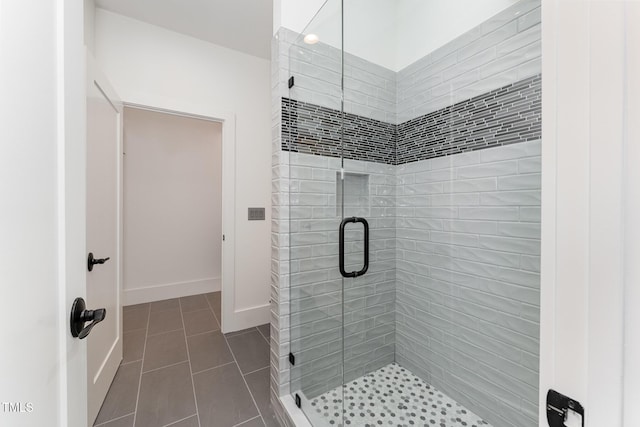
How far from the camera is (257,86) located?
2658 mm

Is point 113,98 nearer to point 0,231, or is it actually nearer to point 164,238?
point 0,231

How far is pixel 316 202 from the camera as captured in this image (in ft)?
5.24

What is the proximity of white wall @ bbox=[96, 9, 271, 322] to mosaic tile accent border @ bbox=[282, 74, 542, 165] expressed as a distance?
1237 millimetres

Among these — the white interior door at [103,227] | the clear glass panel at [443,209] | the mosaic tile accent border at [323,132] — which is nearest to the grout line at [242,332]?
the white interior door at [103,227]

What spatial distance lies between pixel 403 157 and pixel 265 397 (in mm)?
1930

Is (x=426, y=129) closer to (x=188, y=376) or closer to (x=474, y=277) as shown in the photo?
(x=474, y=277)

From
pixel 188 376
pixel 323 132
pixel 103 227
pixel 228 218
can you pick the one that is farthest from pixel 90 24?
pixel 188 376

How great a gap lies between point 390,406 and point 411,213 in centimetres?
125
